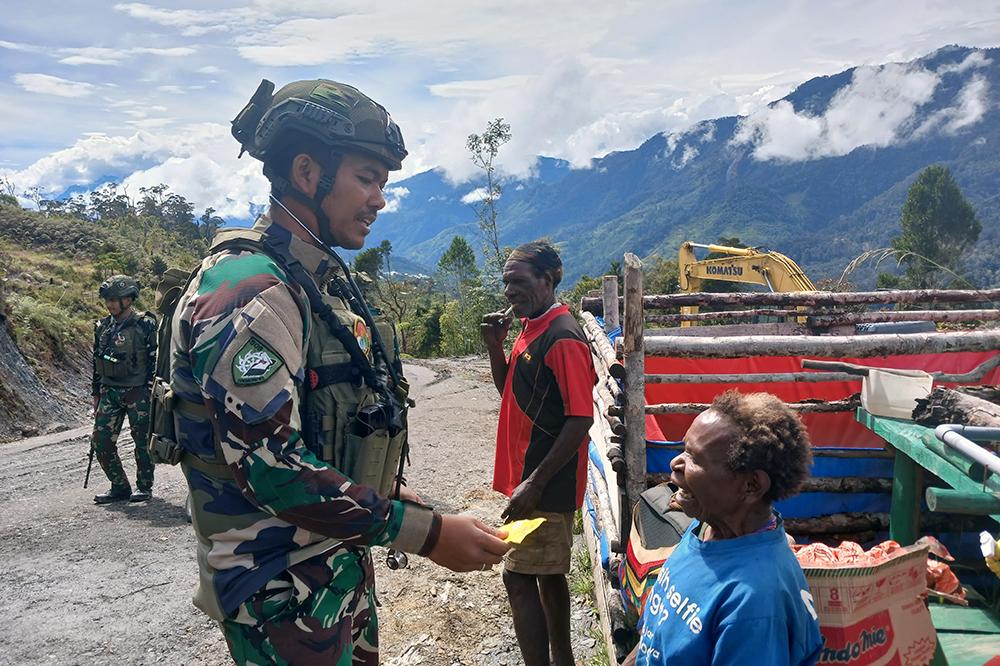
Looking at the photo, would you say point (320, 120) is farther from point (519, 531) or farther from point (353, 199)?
point (519, 531)

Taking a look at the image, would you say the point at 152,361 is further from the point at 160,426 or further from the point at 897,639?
the point at 897,639

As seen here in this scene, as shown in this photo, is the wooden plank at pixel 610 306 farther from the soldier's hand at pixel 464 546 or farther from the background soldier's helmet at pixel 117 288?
the background soldier's helmet at pixel 117 288

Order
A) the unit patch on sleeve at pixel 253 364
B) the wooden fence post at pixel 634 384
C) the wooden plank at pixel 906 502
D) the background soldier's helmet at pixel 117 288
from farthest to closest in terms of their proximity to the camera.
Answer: the background soldier's helmet at pixel 117 288 < the wooden fence post at pixel 634 384 < the wooden plank at pixel 906 502 < the unit patch on sleeve at pixel 253 364

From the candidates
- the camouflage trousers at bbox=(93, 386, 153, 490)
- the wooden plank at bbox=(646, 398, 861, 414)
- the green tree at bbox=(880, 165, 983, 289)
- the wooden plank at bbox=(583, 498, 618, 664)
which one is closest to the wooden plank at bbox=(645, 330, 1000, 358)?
the wooden plank at bbox=(646, 398, 861, 414)

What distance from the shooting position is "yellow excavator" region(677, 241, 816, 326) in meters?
15.8

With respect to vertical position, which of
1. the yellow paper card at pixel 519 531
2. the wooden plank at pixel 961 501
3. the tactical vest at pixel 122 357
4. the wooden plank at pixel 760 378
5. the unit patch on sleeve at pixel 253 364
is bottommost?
the yellow paper card at pixel 519 531

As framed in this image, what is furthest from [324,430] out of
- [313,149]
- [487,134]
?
[487,134]

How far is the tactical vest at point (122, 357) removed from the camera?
6316 millimetres

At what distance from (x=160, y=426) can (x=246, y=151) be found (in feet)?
2.94

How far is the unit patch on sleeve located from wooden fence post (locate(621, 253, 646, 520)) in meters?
1.87

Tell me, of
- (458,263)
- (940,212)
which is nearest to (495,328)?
(458,263)

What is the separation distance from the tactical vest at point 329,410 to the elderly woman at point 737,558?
86 centimetres

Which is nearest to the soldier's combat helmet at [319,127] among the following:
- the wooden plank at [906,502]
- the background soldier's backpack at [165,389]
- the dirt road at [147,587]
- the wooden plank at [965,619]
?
the background soldier's backpack at [165,389]

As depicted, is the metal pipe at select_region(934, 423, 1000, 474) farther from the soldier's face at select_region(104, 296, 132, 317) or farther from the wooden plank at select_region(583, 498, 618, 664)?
the soldier's face at select_region(104, 296, 132, 317)
